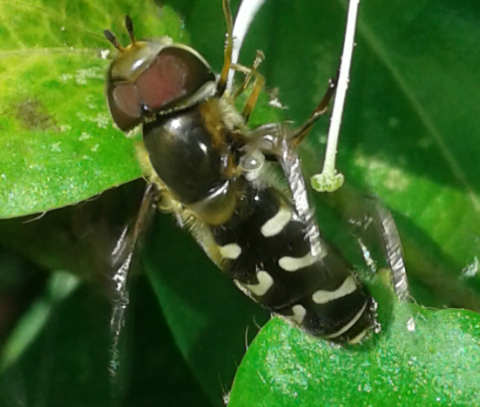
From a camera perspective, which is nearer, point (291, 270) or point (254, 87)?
point (291, 270)

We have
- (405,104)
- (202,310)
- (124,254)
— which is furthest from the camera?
(202,310)

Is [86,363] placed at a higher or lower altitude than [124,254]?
lower

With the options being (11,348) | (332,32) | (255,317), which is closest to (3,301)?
(11,348)

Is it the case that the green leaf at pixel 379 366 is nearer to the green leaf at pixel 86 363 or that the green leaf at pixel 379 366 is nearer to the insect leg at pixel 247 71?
the insect leg at pixel 247 71

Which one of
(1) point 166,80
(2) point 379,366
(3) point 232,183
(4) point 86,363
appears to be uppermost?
(1) point 166,80

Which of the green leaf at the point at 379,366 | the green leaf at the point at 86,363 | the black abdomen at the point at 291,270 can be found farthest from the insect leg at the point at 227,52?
the green leaf at the point at 86,363

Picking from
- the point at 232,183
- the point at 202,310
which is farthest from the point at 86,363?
the point at 232,183

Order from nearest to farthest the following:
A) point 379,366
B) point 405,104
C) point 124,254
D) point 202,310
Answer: point 379,366 < point 124,254 < point 405,104 < point 202,310

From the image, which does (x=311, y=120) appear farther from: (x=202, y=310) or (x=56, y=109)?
(x=202, y=310)
